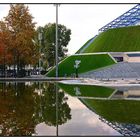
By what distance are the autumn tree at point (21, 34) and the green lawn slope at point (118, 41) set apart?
7.62m

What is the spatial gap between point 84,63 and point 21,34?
771cm

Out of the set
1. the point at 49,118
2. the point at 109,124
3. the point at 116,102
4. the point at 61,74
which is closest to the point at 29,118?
the point at 49,118

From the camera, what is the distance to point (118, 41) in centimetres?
4362

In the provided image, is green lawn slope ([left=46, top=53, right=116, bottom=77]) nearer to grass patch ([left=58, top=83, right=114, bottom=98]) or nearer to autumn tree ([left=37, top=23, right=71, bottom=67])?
autumn tree ([left=37, top=23, right=71, bottom=67])

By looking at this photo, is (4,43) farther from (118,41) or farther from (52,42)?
(52,42)

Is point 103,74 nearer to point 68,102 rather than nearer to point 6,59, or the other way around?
point 6,59

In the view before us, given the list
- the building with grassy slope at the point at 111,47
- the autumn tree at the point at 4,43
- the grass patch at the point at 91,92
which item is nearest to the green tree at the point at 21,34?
the autumn tree at the point at 4,43

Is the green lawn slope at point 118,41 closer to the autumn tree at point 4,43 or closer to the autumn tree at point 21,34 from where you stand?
the autumn tree at point 21,34

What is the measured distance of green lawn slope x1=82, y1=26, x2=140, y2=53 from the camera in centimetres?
4222

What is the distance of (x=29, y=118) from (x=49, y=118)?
0.48 m

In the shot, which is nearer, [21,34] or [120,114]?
[120,114]

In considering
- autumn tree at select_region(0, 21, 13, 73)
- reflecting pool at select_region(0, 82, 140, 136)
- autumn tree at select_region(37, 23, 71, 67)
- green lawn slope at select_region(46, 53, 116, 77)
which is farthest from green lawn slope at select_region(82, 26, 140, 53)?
reflecting pool at select_region(0, 82, 140, 136)

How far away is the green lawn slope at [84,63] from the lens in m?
40.9

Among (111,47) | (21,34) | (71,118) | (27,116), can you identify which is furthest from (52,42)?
(71,118)
